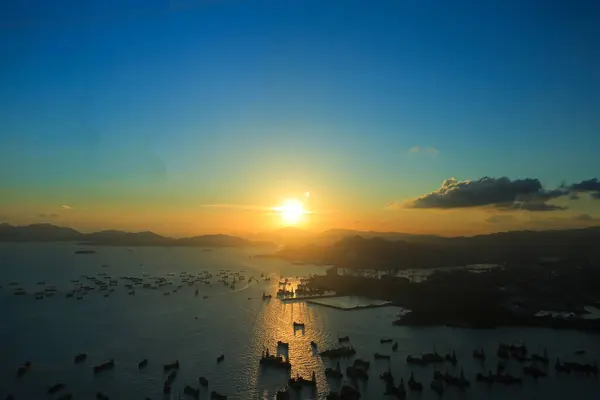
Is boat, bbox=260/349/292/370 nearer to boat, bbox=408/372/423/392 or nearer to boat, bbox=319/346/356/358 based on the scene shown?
boat, bbox=319/346/356/358

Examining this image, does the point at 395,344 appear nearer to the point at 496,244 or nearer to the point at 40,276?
the point at 40,276

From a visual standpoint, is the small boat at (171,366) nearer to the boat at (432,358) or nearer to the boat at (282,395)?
the boat at (282,395)

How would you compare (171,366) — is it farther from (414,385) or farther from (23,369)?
(414,385)

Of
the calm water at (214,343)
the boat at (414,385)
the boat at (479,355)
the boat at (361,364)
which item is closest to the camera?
the boat at (414,385)

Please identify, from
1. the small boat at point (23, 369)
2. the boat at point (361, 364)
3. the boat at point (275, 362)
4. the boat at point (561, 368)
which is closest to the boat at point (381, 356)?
the boat at point (361, 364)

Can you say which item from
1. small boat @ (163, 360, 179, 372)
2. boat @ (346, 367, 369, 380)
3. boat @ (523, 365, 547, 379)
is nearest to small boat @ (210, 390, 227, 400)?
small boat @ (163, 360, 179, 372)

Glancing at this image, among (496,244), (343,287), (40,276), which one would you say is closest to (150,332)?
(343,287)
